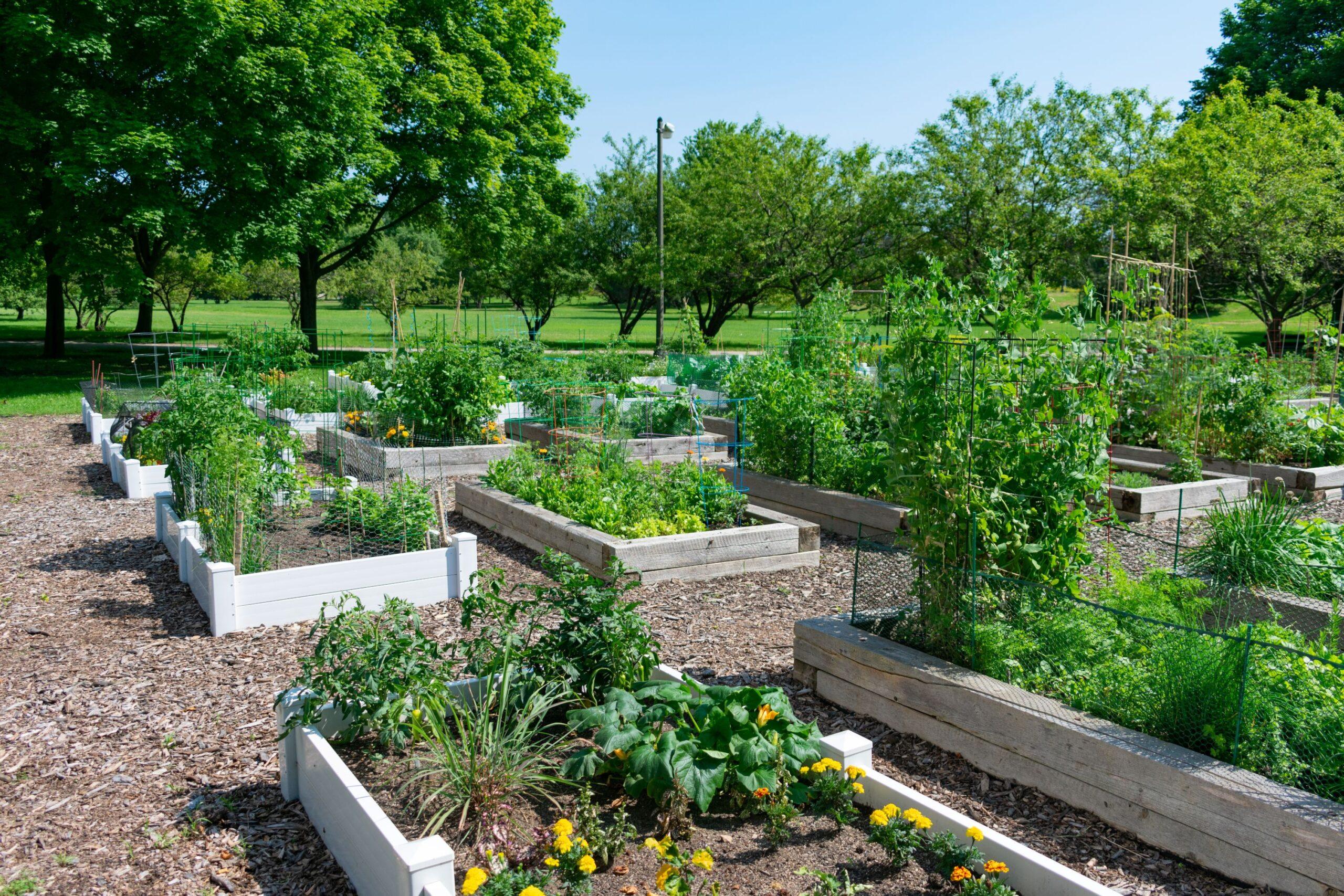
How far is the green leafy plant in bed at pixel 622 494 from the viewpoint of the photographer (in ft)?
24.9

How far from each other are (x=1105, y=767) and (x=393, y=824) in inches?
110

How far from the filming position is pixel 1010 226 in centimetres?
2352

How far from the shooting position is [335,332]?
137ft

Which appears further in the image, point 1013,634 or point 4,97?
point 4,97

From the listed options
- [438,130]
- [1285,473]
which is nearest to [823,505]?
[1285,473]

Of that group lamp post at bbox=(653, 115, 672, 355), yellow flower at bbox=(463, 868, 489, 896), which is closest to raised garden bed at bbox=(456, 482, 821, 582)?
yellow flower at bbox=(463, 868, 489, 896)

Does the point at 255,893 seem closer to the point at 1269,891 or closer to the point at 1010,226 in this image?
the point at 1269,891

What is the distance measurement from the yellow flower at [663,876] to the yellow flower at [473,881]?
22.4 inches

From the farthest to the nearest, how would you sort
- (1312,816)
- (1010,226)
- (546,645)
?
(1010,226)
(546,645)
(1312,816)

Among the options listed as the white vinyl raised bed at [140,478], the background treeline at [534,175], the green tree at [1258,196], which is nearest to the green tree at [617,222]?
the background treeline at [534,175]

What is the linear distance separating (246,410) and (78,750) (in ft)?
13.1

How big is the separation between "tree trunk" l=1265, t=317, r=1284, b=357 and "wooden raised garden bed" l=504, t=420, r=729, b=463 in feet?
50.7

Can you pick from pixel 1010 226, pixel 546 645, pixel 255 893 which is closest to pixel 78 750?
pixel 255 893

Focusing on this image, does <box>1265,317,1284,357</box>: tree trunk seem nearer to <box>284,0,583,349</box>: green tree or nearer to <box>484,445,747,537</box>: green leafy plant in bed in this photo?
<box>484,445,747,537</box>: green leafy plant in bed
